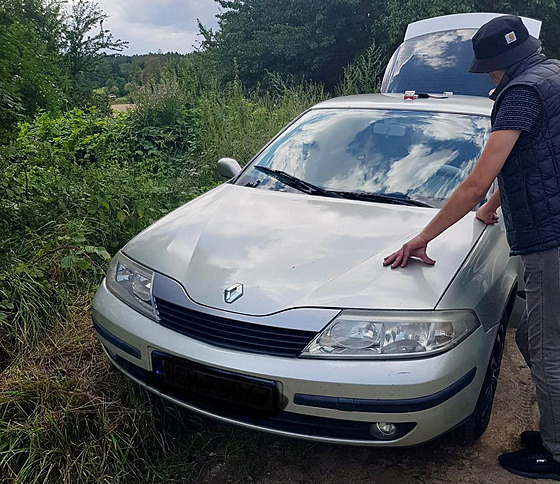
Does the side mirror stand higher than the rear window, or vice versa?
the rear window

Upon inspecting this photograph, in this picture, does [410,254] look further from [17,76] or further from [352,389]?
[17,76]

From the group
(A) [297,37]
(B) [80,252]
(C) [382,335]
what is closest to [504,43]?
(C) [382,335]

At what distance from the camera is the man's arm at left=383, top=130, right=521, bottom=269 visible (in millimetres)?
1847

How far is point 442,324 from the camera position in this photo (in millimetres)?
1812

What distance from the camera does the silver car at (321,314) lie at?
1.78 metres

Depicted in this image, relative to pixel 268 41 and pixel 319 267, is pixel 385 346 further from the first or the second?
pixel 268 41

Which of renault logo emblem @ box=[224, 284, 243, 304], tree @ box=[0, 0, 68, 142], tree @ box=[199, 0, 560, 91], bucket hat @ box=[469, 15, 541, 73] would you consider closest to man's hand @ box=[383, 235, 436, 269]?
renault logo emblem @ box=[224, 284, 243, 304]

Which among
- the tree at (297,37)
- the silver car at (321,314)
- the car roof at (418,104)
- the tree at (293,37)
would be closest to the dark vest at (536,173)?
the silver car at (321,314)

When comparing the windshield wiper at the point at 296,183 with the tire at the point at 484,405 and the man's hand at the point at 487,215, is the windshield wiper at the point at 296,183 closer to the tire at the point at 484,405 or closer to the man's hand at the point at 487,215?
the man's hand at the point at 487,215

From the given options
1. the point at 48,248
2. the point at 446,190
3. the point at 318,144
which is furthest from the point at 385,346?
the point at 48,248

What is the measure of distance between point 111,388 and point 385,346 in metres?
1.35

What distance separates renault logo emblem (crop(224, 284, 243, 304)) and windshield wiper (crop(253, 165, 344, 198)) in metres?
0.97

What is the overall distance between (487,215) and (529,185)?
47cm

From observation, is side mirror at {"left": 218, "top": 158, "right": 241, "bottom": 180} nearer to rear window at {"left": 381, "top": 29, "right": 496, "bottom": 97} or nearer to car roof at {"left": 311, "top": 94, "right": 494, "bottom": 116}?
car roof at {"left": 311, "top": 94, "right": 494, "bottom": 116}
